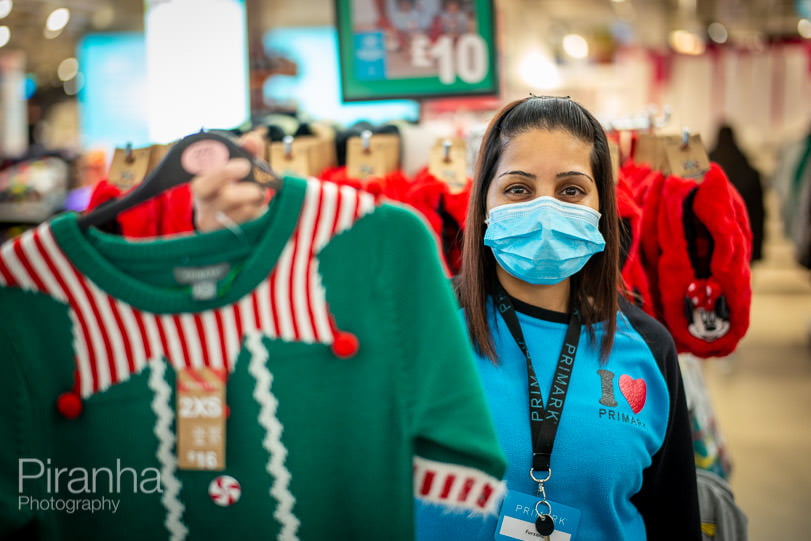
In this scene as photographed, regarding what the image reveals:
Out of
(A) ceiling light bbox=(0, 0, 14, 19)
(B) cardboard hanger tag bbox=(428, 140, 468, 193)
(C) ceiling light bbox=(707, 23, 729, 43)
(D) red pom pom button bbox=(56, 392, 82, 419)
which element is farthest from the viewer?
(C) ceiling light bbox=(707, 23, 729, 43)

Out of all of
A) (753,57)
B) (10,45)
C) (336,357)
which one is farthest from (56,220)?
(10,45)

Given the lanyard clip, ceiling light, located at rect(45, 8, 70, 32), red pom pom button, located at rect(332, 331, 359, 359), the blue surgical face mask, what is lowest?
the lanyard clip

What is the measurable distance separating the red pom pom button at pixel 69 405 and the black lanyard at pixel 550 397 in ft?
2.84

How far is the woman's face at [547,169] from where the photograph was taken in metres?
1.52

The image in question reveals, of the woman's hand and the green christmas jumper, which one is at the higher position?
the woman's hand

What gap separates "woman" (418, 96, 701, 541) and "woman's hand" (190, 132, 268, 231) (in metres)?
0.61

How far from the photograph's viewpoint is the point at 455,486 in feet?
3.58

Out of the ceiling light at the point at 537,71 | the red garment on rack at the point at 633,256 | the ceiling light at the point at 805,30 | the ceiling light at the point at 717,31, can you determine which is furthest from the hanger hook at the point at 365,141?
the ceiling light at the point at 717,31

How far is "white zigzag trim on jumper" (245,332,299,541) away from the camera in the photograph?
3.59ft

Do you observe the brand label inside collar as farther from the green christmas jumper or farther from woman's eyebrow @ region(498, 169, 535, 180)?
woman's eyebrow @ region(498, 169, 535, 180)

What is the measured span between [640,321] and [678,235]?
1.61 ft

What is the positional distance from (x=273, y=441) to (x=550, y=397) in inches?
25.5

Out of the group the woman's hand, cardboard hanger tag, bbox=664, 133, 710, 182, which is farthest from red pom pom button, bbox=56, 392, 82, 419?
cardboard hanger tag, bbox=664, 133, 710, 182

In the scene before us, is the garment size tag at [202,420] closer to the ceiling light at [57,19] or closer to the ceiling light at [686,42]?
the ceiling light at [57,19]
